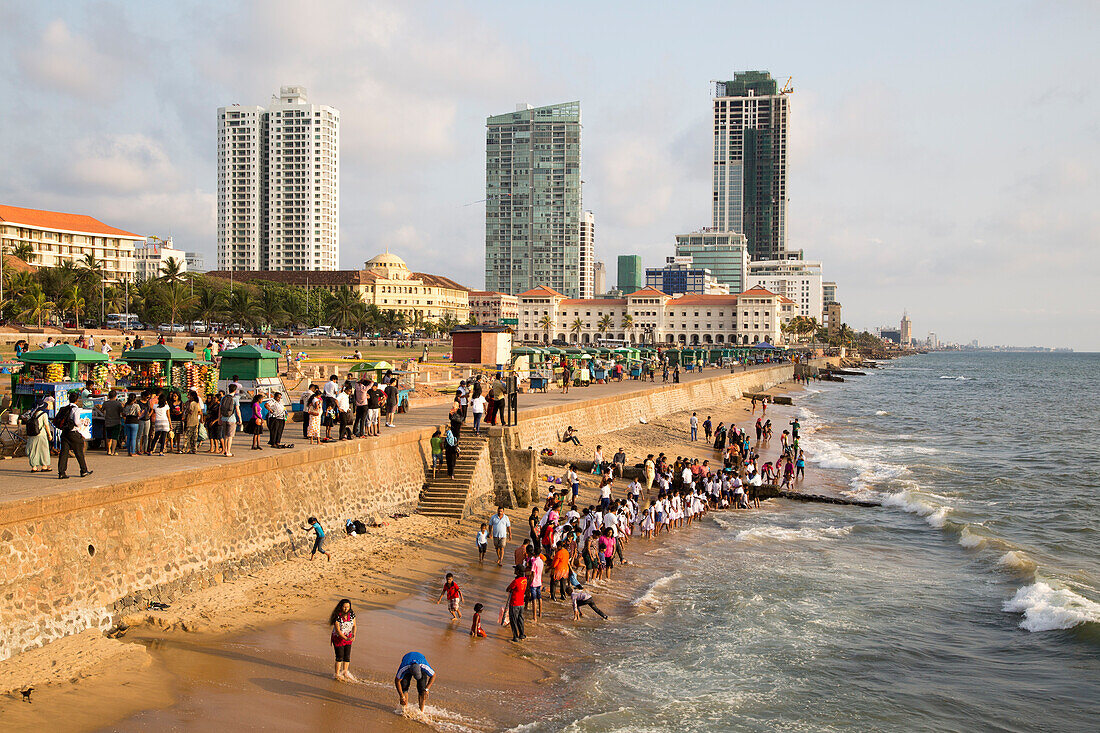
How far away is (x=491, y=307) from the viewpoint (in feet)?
571

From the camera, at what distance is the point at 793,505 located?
2295 cm

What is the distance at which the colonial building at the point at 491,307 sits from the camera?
6713 inches

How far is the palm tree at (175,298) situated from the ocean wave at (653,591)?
6046 cm

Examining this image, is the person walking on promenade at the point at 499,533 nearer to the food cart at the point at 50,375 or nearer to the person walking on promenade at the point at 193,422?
the person walking on promenade at the point at 193,422

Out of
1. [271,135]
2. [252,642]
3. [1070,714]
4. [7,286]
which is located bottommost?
[1070,714]

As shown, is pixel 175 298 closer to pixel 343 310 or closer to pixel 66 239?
pixel 343 310

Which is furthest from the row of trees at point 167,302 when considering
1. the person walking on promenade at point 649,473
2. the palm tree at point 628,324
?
the palm tree at point 628,324

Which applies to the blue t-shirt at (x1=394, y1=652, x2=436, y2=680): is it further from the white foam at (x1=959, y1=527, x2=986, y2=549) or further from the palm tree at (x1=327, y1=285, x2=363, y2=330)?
the palm tree at (x1=327, y1=285, x2=363, y2=330)

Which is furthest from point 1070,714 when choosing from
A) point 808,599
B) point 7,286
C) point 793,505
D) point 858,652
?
point 7,286

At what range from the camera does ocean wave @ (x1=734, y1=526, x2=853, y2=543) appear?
733 inches

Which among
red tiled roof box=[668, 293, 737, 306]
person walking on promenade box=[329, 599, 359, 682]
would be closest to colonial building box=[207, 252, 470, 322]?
red tiled roof box=[668, 293, 737, 306]

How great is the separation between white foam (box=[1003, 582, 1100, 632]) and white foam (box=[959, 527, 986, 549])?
11.2 ft

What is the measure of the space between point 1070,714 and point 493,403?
12922 millimetres

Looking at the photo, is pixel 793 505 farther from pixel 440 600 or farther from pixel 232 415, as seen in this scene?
pixel 232 415
